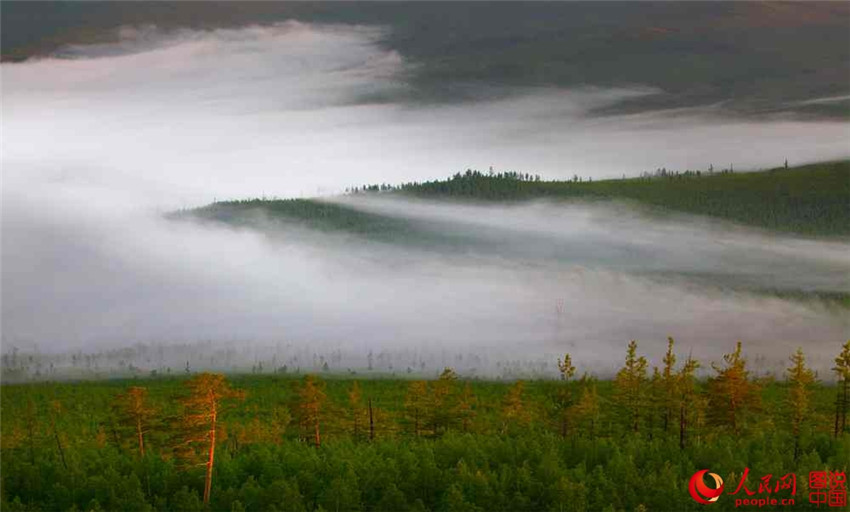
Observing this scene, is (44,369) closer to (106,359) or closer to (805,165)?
(106,359)

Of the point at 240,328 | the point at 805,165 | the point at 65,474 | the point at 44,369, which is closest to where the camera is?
the point at 65,474

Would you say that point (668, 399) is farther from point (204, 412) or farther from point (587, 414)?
point (204, 412)

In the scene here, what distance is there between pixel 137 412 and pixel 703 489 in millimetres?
27229

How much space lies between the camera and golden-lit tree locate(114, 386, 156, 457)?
46997 mm

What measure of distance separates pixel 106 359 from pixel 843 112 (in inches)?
5205

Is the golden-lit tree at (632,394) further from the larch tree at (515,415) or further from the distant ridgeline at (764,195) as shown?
the distant ridgeline at (764,195)

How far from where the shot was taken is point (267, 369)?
155m

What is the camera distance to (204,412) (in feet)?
123

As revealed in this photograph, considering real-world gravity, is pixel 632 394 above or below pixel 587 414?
above

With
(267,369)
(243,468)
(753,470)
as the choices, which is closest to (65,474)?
(243,468)

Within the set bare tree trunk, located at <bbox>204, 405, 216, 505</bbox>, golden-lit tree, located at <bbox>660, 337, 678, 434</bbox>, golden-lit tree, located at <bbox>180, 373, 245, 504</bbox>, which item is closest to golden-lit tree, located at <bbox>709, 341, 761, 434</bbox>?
golden-lit tree, located at <bbox>660, 337, 678, 434</bbox>

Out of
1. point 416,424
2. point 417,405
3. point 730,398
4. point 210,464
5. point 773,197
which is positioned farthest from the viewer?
point 773,197

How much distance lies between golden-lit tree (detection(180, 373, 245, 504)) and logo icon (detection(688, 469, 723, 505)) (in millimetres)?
17702

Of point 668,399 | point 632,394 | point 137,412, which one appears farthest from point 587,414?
point 137,412
